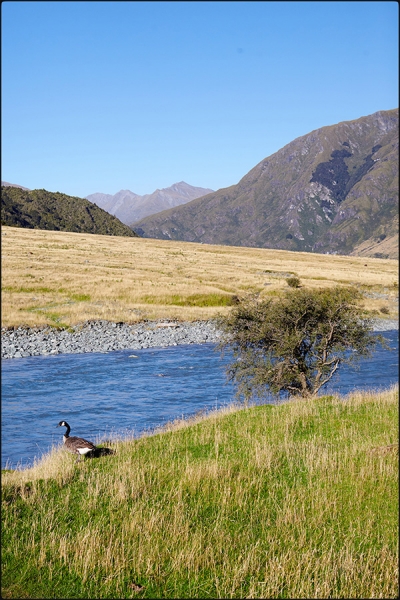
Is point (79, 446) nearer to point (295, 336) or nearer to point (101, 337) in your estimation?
point (295, 336)

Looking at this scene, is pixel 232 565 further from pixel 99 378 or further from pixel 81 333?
pixel 81 333

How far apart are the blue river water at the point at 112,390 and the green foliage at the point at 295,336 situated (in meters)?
2.77

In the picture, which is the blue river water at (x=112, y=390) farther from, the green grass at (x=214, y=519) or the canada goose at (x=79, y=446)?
the green grass at (x=214, y=519)

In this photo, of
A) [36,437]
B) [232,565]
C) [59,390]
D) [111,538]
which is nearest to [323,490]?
[232,565]

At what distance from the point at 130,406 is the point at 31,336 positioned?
18.5 metres

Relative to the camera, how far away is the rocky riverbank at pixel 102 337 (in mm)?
41344

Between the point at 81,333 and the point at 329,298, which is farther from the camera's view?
the point at 81,333

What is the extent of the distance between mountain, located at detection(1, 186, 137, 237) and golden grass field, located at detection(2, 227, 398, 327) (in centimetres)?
5404

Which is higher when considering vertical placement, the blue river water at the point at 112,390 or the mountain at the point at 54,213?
the mountain at the point at 54,213

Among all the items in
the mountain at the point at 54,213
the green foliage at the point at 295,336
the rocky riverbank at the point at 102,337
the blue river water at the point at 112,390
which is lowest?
the blue river water at the point at 112,390

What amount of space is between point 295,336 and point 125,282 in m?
45.3

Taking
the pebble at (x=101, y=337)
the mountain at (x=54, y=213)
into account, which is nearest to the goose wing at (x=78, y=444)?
the pebble at (x=101, y=337)

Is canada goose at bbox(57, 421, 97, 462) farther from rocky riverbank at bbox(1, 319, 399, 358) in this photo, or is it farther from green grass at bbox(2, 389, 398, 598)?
rocky riverbank at bbox(1, 319, 399, 358)

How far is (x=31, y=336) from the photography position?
4450 cm
